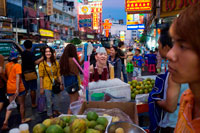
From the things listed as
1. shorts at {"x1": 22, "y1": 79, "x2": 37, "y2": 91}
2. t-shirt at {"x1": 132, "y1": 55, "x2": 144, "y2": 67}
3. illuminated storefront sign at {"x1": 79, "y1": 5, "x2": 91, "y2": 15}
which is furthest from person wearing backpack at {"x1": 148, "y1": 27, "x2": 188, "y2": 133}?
illuminated storefront sign at {"x1": 79, "y1": 5, "x2": 91, "y2": 15}

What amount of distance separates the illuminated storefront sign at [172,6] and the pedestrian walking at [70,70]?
4.38 m

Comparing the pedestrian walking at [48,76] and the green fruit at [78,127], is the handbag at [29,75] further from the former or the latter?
A: the green fruit at [78,127]

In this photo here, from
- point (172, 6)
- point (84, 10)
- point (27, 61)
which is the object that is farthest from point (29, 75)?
point (84, 10)

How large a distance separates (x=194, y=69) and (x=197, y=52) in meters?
0.09

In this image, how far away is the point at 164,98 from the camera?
6.91ft

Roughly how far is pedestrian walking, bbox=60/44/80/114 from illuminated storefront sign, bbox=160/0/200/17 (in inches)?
173

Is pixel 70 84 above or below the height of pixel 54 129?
below

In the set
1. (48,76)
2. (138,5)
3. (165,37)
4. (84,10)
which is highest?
(84,10)

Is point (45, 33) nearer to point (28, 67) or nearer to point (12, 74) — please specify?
point (28, 67)

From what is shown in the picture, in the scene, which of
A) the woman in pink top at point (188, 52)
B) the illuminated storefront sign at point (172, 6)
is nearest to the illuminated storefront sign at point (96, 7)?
the illuminated storefront sign at point (172, 6)

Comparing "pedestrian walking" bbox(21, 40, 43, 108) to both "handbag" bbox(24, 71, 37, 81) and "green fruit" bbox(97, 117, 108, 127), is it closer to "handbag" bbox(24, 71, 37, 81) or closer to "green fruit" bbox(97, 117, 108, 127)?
"handbag" bbox(24, 71, 37, 81)

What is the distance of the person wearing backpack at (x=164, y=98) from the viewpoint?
6.29 feet

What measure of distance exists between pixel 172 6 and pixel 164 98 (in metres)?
5.95

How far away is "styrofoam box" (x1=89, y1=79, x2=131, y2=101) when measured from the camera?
9.87 ft
